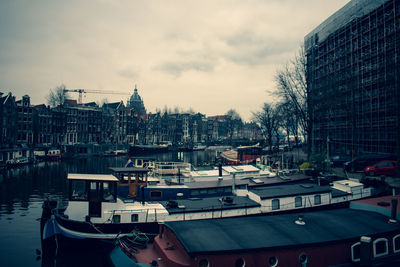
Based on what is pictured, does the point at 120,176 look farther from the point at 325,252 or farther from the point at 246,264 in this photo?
the point at 325,252

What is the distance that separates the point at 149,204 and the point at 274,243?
902 centimetres

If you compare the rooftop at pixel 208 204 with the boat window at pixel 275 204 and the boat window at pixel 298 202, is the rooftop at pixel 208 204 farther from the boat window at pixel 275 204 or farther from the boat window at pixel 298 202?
the boat window at pixel 298 202

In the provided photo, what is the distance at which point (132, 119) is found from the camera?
102062mm

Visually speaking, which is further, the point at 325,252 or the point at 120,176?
the point at 120,176

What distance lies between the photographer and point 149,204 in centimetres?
1714

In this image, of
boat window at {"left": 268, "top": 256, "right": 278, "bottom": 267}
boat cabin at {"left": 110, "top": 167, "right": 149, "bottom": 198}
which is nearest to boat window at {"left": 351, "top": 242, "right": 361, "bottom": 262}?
boat window at {"left": 268, "top": 256, "right": 278, "bottom": 267}

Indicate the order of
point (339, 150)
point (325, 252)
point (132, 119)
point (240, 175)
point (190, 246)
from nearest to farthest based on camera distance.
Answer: point (190, 246), point (325, 252), point (240, 175), point (339, 150), point (132, 119)

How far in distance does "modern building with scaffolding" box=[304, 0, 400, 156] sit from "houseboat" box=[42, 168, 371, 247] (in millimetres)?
20027

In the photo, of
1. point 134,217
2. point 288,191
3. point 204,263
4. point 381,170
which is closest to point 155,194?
point 134,217

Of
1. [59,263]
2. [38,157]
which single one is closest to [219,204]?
[59,263]

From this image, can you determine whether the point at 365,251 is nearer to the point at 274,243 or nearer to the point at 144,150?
the point at 274,243

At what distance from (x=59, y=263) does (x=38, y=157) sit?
5388cm

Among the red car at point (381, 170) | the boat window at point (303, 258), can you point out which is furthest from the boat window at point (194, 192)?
the red car at point (381, 170)

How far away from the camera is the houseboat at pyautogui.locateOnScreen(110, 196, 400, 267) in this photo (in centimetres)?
1012
